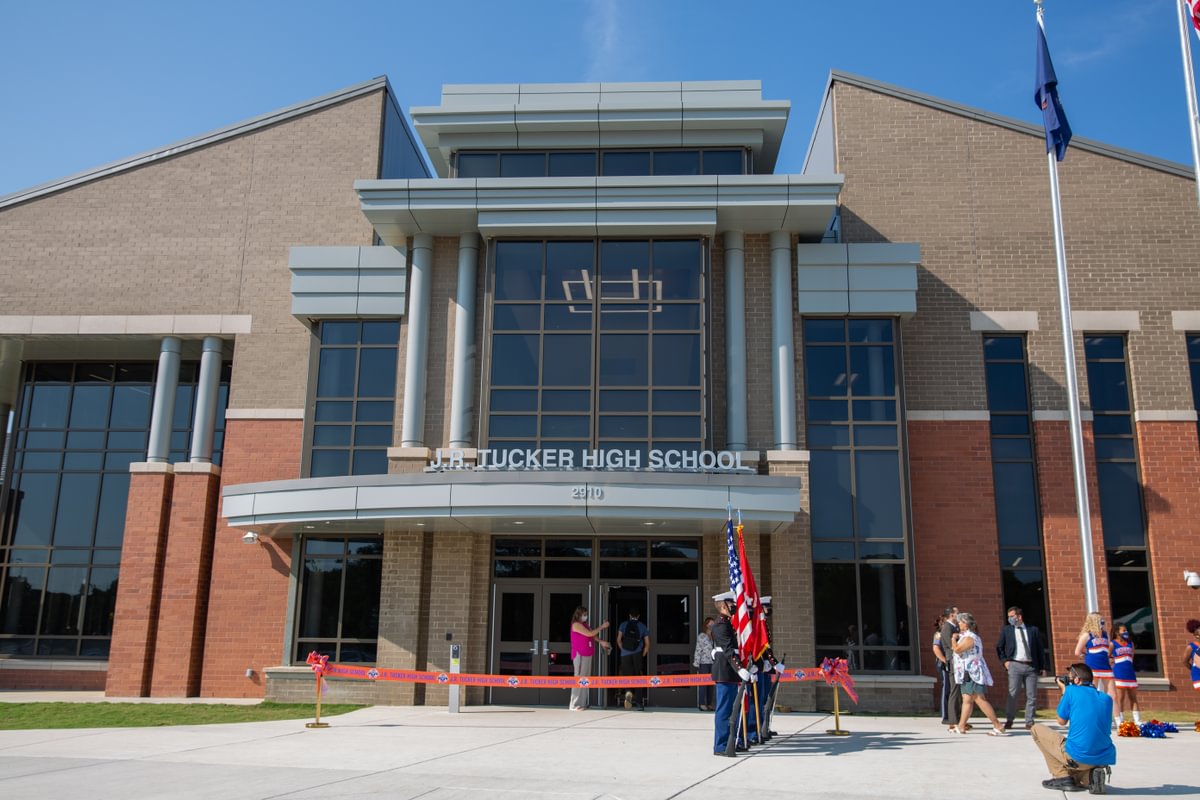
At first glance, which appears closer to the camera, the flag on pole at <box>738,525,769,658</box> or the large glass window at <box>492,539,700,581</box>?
the flag on pole at <box>738,525,769,658</box>

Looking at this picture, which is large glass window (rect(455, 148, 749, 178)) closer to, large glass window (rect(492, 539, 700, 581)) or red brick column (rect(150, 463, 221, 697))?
large glass window (rect(492, 539, 700, 581))

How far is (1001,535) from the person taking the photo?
A: 73.4 ft

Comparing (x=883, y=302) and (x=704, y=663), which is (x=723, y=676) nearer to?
(x=704, y=663)

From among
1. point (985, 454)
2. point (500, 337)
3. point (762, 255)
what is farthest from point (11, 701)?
point (985, 454)

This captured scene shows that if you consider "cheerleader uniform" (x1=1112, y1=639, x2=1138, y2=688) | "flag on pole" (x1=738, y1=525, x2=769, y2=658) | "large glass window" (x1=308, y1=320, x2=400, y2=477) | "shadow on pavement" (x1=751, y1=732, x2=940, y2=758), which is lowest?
A: "shadow on pavement" (x1=751, y1=732, x2=940, y2=758)

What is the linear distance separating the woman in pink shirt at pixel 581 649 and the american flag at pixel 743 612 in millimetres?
6233

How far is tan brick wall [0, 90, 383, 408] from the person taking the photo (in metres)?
24.5

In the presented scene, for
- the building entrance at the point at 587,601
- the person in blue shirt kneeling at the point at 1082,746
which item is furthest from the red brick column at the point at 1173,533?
the person in blue shirt kneeling at the point at 1082,746

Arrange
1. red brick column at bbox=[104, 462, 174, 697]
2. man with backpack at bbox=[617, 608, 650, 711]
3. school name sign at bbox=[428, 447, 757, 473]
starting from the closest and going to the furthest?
1. school name sign at bbox=[428, 447, 757, 473]
2. man with backpack at bbox=[617, 608, 650, 711]
3. red brick column at bbox=[104, 462, 174, 697]

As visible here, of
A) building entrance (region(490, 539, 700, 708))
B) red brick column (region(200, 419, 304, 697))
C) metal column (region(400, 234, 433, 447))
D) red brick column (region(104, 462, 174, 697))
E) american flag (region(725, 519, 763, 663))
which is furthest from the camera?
red brick column (region(104, 462, 174, 697))

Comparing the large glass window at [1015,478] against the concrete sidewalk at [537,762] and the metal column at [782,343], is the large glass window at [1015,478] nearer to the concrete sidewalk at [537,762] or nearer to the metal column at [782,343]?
the metal column at [782,343]

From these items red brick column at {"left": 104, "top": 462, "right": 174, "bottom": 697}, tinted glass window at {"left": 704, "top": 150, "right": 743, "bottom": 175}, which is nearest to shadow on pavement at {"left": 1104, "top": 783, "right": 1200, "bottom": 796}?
tinted glass window at {"left": 704, "top": 150, "right": 743, "bottom": 175}

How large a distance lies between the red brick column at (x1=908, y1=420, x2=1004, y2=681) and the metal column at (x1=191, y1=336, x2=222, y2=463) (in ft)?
53.4

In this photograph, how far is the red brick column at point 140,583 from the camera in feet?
74.0
